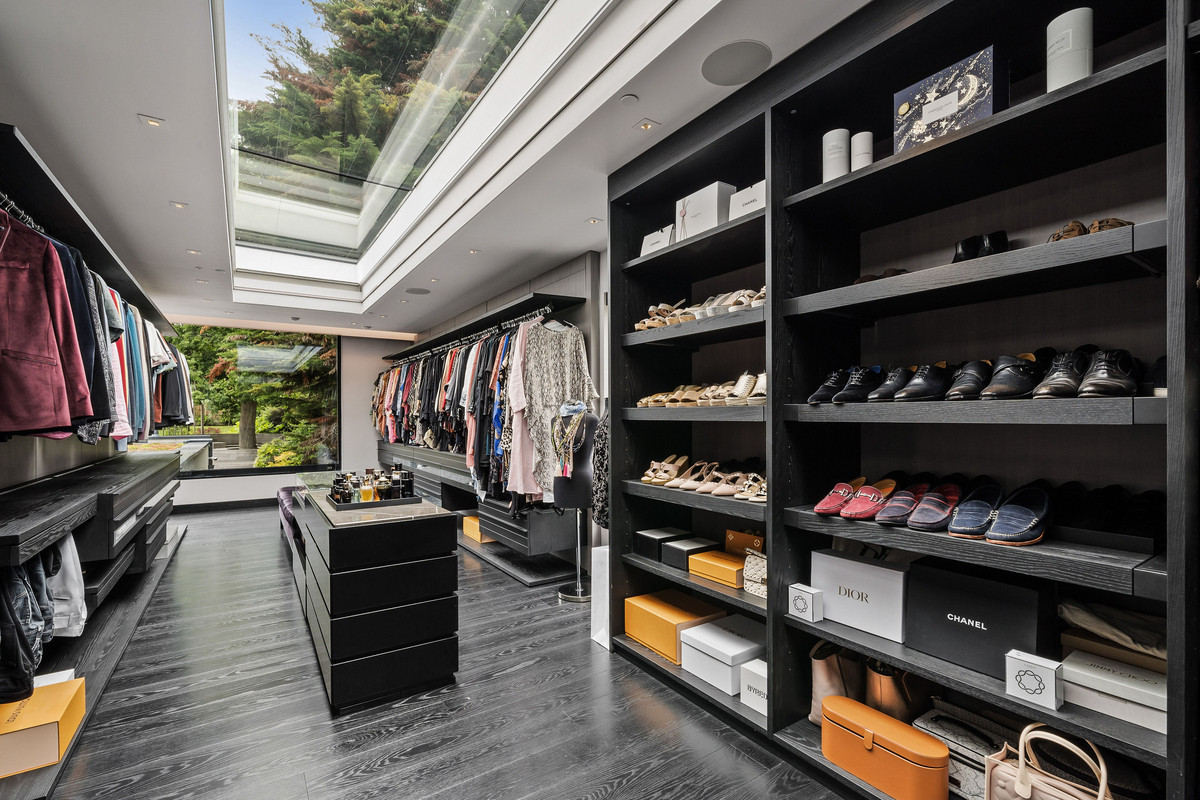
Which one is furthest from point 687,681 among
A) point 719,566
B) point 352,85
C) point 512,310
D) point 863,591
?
point 352,85

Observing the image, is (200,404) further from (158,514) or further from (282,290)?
(158,514)

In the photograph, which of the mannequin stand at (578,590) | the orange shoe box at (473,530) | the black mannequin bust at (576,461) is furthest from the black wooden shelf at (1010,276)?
the orange shoe box at (473,530)

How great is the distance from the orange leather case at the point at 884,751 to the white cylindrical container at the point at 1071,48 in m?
1.82

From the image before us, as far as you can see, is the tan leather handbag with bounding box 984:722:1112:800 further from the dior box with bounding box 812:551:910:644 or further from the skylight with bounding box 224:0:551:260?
the skylight with bounding box 224:0:551:260

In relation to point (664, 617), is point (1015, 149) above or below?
above

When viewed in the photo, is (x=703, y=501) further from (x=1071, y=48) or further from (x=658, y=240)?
(x=1071, y=48)

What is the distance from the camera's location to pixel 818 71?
1.82 metres

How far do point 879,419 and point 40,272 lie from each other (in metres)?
2.71

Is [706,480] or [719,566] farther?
[706,480]

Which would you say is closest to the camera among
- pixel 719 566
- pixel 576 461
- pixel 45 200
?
pixel 45 200

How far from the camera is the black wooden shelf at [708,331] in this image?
2133 millimetres

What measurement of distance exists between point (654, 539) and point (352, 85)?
2978 millimetres

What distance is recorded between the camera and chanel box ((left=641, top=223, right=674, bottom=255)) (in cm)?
262

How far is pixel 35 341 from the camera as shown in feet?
5.35
